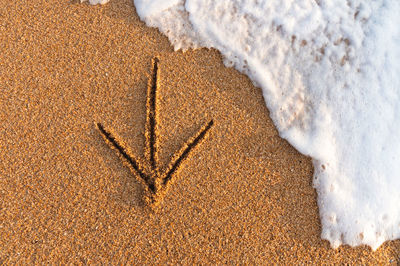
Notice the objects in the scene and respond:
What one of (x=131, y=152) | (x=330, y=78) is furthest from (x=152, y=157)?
(x=330, y=78)

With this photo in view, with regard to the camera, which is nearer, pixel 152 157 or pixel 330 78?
pixel 152 157

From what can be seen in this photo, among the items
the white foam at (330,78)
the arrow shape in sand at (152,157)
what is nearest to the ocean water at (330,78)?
the white foam at (330,78)

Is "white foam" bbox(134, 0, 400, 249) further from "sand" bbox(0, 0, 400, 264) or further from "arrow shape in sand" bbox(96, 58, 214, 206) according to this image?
"arrow shape in sand" bbox(96, 58, 214, 206)

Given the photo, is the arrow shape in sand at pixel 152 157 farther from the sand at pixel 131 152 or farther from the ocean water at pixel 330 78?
the ocean water at pixel 330 78

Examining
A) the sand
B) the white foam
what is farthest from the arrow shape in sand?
the white foam

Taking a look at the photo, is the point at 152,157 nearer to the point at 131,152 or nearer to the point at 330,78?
the point at 131,152

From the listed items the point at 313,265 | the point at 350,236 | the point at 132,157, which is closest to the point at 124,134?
the point at 132,157

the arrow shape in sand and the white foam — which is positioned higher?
the white foam
